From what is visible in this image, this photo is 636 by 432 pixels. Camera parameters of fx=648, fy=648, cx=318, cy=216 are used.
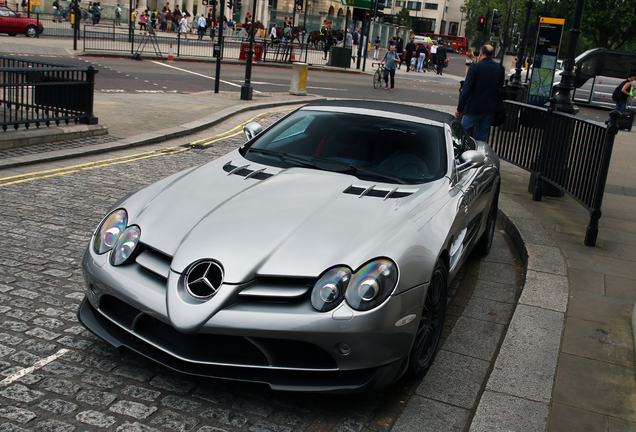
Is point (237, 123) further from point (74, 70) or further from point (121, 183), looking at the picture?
point (121, 183)

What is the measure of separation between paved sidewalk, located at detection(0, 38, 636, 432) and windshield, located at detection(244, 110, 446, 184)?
125cm

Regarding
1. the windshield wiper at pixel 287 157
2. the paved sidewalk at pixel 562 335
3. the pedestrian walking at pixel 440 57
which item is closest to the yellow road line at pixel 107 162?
the paved sidewalk at pixel 562 335

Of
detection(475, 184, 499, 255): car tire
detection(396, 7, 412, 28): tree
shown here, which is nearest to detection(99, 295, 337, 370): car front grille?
detection(475, 184, 499, 255): car tire

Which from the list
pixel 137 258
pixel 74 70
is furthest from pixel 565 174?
pixel 74 70

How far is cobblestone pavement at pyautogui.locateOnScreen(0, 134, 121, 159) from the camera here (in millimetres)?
9117

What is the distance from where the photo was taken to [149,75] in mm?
23094

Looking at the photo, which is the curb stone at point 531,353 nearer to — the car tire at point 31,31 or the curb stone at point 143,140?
the curb stone at point 143,140

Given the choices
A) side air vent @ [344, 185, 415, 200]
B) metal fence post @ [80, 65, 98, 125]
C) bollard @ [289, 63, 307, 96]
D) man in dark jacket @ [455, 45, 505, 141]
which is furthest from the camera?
bollard @ [289, 63, 307, 96]

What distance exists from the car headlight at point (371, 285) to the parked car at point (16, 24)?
1471 inches

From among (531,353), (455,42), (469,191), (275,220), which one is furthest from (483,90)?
(455,42)

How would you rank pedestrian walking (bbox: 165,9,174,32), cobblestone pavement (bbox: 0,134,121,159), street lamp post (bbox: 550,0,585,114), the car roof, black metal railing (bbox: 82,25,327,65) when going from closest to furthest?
the car roof, street lamp post (bbox: 550,0,585,114), cobblestone pavement (bbox: 0,134,121,159), black metal railing (bbox: 82,25,327,65), pedestrian walking (bbox: 165,9,174,32)

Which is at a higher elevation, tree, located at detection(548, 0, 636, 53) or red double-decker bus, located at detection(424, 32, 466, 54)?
tree, located at detection(548, 0, 636, 53)

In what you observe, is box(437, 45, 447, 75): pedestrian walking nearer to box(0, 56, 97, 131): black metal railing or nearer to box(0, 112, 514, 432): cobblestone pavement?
box(0, 56, 97, 131): black metal railing

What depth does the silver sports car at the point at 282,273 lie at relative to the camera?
3.06 meters
